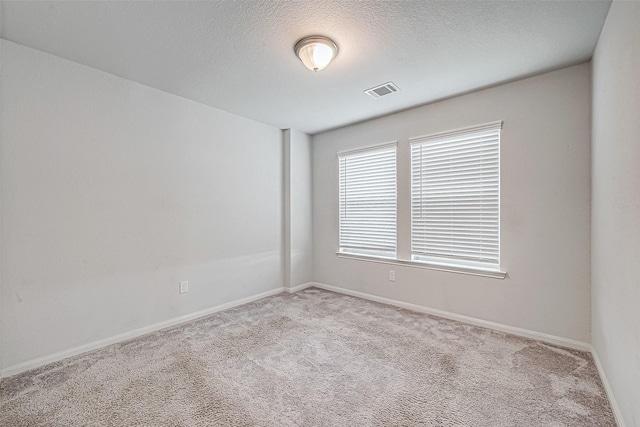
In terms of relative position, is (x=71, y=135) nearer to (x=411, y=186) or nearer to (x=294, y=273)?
(x=294, y=273)

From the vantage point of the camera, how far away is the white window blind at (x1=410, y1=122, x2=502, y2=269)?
2996 mm

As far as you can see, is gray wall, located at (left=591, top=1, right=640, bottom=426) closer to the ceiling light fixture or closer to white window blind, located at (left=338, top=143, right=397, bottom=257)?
the ceiling light fixture

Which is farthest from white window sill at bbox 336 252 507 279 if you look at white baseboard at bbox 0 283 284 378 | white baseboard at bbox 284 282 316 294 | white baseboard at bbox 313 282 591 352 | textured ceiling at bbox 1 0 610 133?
textured ceiling at bbox 1 0 610 133

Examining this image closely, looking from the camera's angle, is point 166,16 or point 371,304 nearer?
point 166,16

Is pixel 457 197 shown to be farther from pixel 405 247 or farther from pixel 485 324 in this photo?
pixel 485 324

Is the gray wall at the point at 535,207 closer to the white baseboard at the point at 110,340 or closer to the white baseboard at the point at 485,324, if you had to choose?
the white baseboard at the point at 485,324

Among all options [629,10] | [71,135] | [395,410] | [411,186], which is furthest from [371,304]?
[71,135]

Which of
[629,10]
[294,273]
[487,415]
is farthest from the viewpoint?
[294,273]

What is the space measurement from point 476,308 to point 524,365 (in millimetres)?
835

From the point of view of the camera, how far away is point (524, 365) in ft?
7.44

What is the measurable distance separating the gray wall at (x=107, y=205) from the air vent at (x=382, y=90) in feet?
5.70

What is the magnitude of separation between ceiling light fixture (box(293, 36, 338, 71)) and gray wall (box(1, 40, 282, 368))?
67.9 inches

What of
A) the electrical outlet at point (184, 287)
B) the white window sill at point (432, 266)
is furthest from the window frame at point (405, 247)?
the electrical outlet at point (184, 287)

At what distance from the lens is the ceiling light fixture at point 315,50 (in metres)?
2.13
